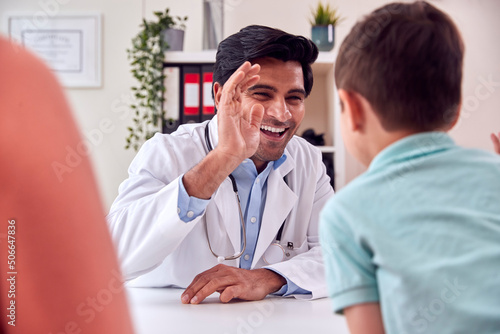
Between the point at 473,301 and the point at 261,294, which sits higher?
the point at 473,301

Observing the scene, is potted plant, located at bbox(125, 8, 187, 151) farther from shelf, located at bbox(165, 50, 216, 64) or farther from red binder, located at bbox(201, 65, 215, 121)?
red binder, located at bbox(201, 65, 215, 121)

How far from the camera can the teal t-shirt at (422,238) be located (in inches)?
24.6

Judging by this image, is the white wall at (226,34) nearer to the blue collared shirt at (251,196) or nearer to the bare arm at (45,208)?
the blue collared shirt at (251,196)

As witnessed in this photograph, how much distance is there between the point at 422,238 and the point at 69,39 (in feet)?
10.8

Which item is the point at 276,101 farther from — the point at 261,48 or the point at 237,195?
the point at 237,195

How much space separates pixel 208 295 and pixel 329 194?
2.41 ft

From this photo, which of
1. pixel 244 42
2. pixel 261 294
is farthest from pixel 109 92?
pixel 261 294

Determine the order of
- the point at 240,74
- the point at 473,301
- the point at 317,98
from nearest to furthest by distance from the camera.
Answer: the point at 473,301
the point at 240,74
the point at 317,98

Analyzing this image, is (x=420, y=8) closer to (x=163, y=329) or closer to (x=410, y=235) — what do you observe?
(x=410, y=235)

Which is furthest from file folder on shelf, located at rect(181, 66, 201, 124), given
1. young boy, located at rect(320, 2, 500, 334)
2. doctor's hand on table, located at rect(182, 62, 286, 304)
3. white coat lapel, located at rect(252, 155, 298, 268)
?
young boy, located at rect(320, 2, 500, 334)

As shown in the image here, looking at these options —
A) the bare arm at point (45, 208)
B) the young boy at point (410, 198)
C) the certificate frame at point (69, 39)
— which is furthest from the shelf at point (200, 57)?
the bare arm at point (45, 208)

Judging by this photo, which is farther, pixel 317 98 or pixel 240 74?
pixel 317 98

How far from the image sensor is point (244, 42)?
1.79 meters

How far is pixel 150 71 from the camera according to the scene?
9.77 ft
